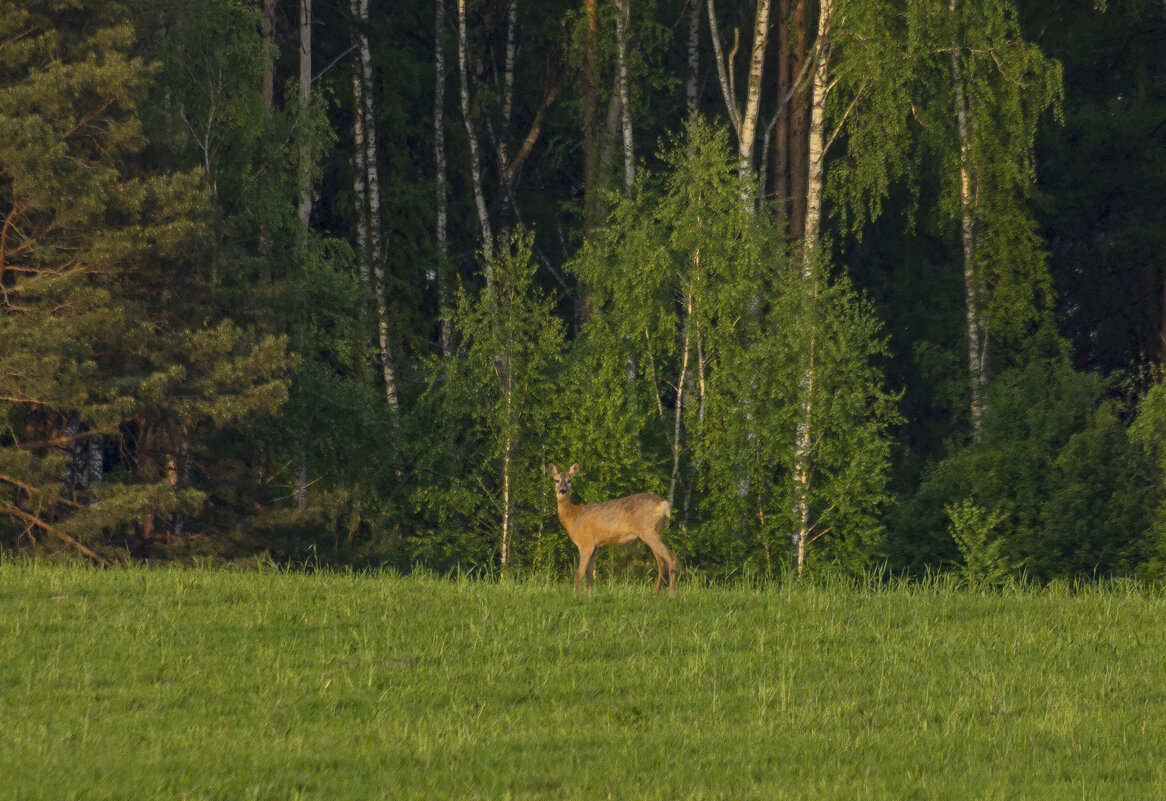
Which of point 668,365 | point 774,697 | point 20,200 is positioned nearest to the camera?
point 774,697

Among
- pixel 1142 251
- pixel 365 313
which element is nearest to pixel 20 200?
pixel 365 313

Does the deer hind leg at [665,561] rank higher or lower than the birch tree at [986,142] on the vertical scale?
lower

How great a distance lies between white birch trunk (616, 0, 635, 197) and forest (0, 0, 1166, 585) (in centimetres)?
8

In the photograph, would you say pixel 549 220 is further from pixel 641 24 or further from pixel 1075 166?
pixel 1075 166

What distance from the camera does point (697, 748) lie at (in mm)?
9578

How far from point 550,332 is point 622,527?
11603mm

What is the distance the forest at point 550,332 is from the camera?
24906 millimetres

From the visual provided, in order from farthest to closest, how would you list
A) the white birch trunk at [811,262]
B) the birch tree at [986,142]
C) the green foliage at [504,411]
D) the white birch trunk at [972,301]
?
the white birch trunk at [972,301], the birch tree at [986,142], the green foliage at [504,411], the white birch trunk at [811,262]

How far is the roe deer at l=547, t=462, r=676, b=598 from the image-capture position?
1507 centimetres

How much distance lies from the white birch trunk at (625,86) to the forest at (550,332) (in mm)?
84

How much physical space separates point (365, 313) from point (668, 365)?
872 cm

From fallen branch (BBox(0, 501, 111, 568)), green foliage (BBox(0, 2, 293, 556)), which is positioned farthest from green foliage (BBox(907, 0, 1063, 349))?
fallen branch (BBox(0, 501, 111, 568))

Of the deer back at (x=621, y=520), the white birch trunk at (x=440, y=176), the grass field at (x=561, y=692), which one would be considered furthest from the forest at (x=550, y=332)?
the grass field at (x=561, y=692)

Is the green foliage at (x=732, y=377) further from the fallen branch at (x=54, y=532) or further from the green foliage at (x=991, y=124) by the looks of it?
the fallen branch at (x=54, y=532)
